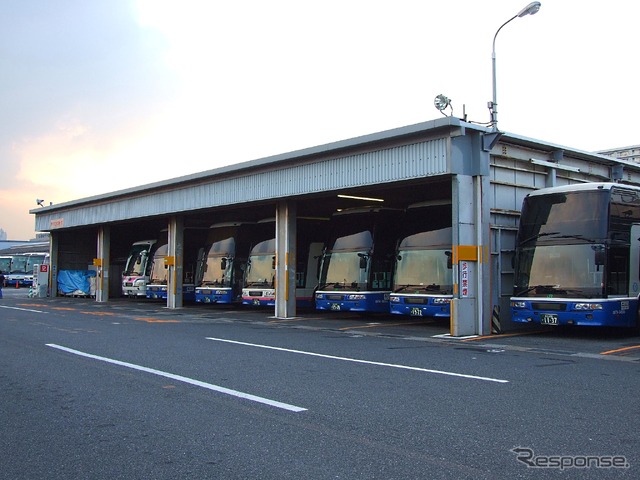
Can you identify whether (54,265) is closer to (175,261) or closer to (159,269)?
(159,269)

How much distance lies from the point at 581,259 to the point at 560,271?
57 centimetres

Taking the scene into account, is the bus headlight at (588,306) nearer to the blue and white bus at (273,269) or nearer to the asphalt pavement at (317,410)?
the asphalt pavement at (317,410)

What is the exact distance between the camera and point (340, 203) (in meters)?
24.2

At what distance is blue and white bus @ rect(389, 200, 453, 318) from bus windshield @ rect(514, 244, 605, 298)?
2477 millimetres

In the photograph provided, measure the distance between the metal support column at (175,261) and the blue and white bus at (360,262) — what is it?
9306 millimetres

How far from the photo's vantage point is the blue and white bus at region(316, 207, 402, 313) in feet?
65.4

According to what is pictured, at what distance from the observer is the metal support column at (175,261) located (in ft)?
91.4

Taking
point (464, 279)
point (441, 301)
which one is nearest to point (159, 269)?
point (441, 301)

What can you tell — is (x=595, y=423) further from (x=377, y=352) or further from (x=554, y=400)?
(x=377, y=352)

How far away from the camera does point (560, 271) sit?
47.1ft

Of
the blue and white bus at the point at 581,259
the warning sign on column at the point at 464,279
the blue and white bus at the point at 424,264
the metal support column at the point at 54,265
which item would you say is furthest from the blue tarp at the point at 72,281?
the blue and white bus at the point at 581,259

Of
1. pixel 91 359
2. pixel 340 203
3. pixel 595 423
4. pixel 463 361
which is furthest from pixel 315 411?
pixel 340 203

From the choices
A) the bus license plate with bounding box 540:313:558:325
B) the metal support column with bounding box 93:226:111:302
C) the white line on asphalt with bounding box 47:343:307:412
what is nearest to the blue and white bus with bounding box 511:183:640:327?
the bus license plate with bounding box 540:313:558:325

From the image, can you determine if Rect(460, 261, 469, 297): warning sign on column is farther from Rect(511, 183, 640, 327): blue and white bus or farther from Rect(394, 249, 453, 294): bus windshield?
Rect(394, 249, 453, 294): bus windshield
